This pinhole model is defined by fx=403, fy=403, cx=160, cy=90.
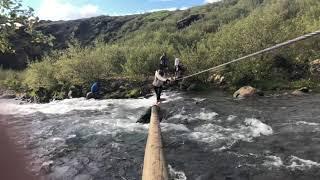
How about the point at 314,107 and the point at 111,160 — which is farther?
the point at 314,107

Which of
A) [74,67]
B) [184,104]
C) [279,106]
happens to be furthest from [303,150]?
[74,67]

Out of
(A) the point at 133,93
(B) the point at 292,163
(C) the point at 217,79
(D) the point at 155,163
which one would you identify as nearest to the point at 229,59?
(C) the point at 217,79

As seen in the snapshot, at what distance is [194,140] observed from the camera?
2005cm

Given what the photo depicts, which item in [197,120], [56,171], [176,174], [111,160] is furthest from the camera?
[197,120]

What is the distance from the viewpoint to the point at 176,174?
15.1 m

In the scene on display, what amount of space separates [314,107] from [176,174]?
1461cm

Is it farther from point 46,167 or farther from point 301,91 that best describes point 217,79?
point 46,167

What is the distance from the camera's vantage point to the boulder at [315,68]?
39.1m

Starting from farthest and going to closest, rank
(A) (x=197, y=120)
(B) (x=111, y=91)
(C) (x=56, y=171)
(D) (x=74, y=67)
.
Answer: (D) (x=74, y=67) → (B) (x=111, y=91) → (A) (x=197, y=120) → (C) (x=56, y=171)

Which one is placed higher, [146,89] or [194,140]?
[146,89]

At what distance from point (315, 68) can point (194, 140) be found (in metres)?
24.7

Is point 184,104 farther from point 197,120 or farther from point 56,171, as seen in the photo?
point 56,171

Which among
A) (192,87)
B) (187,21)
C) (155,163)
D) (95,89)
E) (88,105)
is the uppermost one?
(187,21)

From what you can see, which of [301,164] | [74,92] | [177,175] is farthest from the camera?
[74,92]
